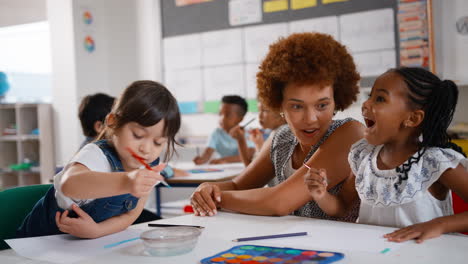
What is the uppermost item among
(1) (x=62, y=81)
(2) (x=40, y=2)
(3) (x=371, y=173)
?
(2) (x=40, y=2)

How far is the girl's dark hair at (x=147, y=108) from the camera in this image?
52.4 inches

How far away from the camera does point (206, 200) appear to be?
159 cm

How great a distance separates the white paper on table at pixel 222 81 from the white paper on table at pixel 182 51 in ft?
0.69

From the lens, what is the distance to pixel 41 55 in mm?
6539

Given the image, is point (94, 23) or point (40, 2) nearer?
point (94, 23)

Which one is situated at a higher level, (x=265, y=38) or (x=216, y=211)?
(x=265, y=38)

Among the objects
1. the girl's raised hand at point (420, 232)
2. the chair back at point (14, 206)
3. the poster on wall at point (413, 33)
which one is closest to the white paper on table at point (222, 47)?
the poster on wall at point (413, 33)

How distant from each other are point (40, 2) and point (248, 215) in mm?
6069

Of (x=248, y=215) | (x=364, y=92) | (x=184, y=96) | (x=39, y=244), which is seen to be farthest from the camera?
(x=184, y=96)

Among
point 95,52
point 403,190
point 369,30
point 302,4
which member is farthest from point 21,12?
point 403,190

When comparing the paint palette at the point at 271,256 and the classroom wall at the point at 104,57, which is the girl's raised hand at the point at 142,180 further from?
the classroom wall at the point at 104,57

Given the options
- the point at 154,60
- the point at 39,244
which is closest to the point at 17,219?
the point at 39,244

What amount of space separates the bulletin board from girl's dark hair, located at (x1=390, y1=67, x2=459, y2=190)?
9.44 ft

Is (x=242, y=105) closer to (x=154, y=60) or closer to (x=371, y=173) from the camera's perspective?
(x=154, y=60)
